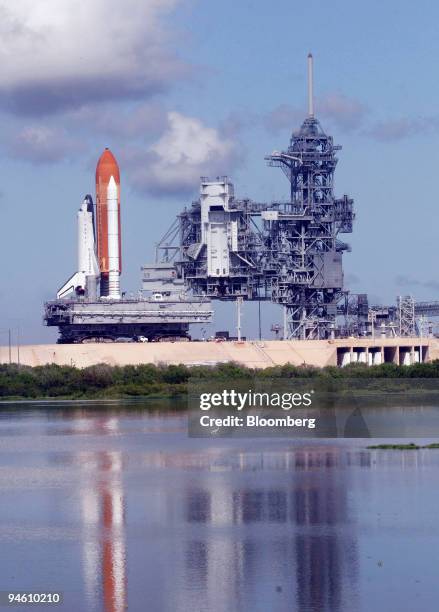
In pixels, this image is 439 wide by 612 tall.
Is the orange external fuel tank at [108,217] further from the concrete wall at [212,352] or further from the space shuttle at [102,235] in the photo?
the concrete wall at [212,352]

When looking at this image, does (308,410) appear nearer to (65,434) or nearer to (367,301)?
(65,434)

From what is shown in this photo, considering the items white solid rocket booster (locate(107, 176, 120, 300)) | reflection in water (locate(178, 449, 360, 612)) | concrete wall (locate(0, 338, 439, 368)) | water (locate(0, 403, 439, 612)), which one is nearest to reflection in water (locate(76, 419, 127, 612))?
water (locate(0, 403, 439, 612))

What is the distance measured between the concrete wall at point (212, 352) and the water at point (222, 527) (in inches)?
1822

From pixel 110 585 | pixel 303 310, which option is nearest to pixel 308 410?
pixel 303 310

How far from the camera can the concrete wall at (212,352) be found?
101875mm

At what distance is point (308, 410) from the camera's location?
244 feet

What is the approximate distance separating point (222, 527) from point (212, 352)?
70809 millimetres

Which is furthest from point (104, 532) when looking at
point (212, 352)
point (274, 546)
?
point (212, 352)

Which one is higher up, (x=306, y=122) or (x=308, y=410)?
(x=306, y=122)

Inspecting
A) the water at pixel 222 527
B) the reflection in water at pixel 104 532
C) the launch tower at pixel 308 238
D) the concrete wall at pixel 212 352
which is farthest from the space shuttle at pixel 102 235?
the reflection in water at pixel 104 532

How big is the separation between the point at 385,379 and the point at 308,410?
2119cm

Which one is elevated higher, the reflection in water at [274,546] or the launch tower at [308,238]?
the launch tower at [308,238]

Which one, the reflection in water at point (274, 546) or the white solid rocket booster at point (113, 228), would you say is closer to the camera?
the reflection in water at point (274, 546)

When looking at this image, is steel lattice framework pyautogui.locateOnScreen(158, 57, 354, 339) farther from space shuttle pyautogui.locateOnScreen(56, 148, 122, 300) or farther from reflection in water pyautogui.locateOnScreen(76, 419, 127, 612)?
reflection in water pyautogui.locateOnScreen(76, 419, 127, 612)
